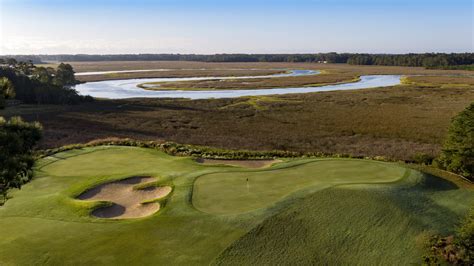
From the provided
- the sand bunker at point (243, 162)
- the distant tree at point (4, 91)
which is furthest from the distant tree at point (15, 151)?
the sand bunker at point (243, 162)

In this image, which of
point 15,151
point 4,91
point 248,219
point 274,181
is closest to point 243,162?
point 274,181

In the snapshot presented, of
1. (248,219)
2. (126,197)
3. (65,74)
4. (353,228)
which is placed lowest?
(126,197)

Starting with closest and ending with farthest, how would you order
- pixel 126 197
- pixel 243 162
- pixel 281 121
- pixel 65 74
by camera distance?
1. pixel 126 197
2. pixel 243 162
3. pixel 281 121
4. pixel 65 74

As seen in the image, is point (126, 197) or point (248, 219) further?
point (126, 197)

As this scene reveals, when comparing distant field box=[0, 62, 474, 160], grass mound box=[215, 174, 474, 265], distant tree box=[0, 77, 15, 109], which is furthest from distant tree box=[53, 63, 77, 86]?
grass mound box=[215, 174, 474, 265]

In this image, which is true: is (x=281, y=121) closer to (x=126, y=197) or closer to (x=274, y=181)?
(x=274, y=181)

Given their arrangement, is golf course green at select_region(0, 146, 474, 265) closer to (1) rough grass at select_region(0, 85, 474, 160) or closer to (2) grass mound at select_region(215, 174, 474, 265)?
(2) grass mound at select_region(215, 174, 474, 265)
